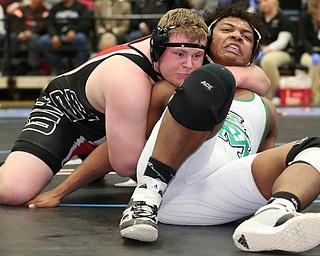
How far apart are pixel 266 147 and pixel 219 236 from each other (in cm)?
76

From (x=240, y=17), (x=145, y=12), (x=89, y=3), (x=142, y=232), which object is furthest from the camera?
(x=89, y=3)

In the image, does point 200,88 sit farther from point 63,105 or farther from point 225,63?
point 63,105

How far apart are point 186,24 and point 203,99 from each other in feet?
1.74

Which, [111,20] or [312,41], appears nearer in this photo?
[312,41]

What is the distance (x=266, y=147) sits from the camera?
3.16 m

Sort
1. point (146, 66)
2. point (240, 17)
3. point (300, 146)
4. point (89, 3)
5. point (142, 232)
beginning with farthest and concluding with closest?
point (89, 3) < point (240, 17) < point (146, 66) < point (300, 146) < point (142, 232)

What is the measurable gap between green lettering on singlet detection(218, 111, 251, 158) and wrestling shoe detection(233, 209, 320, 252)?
620mm

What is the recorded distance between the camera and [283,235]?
84.3 inches

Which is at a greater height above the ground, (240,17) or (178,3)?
(240,17)

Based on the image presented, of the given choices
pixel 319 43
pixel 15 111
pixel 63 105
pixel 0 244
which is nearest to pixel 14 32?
pixel 15 111

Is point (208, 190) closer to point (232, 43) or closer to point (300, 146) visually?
point (300, 146)

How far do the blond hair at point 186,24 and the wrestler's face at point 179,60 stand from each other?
16mm

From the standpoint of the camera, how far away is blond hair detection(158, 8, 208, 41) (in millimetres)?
2805

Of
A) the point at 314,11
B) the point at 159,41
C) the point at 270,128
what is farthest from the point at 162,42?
the point at 314,11
